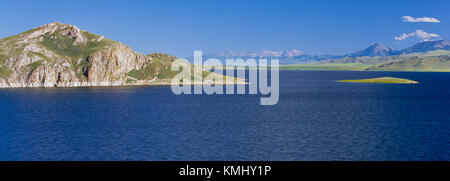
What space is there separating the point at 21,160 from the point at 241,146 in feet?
138

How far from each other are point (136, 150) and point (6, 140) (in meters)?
33.2

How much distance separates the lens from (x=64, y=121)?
134625 millimetres

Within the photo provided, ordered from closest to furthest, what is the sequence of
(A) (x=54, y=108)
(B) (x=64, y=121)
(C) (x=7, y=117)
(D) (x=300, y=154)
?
(D) (x=300, y=154)
(B) (x=64, y=121)
(C) (x=7, y=117)
(A) (x=54, y=108)

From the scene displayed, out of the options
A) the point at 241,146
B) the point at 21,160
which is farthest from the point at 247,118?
the point at 21,160

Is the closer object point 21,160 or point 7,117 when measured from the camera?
point 21,160

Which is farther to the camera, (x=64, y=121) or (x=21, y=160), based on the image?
(x=64, y=121)

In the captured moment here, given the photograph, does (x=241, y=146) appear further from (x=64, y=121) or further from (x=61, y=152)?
(x=64, y=121)

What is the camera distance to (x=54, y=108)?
17300 centimetres
